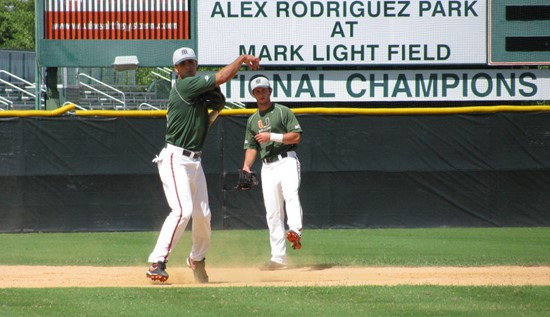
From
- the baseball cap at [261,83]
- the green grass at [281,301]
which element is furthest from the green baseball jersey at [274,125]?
the green grass at [281,301]

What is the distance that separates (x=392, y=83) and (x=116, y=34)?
4.17 m

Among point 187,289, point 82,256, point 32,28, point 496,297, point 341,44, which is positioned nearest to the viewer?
point 496,297

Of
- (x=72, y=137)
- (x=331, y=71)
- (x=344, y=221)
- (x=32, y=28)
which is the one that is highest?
(x=32, y=28)

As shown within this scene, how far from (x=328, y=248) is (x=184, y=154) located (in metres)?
3.87

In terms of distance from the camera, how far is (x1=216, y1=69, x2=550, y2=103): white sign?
14.5m

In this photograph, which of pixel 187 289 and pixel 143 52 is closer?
pixel 187 289

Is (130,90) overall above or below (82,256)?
above

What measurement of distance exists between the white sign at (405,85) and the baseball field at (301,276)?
2.23 m

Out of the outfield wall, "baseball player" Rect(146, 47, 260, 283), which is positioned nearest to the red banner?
the outfield wall

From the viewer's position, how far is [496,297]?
262 inches

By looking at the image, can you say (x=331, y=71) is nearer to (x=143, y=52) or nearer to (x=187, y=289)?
(x=143, y=52)

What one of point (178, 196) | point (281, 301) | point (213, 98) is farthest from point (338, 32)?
point (281, 301)

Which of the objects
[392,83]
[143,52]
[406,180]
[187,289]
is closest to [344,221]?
[406,180]

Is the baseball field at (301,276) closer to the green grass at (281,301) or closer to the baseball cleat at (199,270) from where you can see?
the green grass at (281,301)
